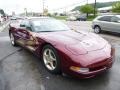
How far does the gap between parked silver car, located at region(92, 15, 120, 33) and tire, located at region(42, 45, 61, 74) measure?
23.7 ft

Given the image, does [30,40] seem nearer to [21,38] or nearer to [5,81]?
[21,38]

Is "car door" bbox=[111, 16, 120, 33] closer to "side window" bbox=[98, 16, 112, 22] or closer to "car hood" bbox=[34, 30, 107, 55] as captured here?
"side window" bbox=[98, 16, 112, 22]

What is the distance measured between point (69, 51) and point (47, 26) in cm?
202

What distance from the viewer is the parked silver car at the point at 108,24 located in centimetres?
1116

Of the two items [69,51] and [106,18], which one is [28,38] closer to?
[69,51]

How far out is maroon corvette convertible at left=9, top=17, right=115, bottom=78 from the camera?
12.6 ft

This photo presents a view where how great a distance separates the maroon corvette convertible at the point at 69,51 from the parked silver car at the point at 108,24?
6.27 m

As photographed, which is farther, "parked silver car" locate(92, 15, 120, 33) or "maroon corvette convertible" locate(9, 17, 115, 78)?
"parked silver car" locate(92, 15, 120, 33)

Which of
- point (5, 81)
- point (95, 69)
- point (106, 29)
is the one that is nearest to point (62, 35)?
point (95, 69)

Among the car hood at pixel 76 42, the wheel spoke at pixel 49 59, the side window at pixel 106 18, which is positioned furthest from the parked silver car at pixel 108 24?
the wheel spoke at pixel 49 59

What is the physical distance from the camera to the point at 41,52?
506 centimetres

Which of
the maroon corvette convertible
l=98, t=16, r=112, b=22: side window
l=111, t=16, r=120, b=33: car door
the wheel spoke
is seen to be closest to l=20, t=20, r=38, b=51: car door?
the maroon corvette convertible

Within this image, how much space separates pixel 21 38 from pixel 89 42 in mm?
2923

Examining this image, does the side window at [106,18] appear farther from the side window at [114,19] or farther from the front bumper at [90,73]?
the front bumper at [90,73]
